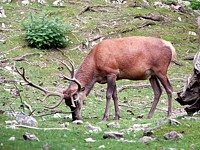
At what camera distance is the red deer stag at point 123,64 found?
38.8 feet

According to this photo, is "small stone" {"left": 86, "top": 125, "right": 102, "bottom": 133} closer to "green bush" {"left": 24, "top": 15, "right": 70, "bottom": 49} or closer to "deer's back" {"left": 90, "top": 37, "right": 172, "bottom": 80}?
"deer's back" {"left": 90, "top": 37, "right": 172, "bottom": 80}

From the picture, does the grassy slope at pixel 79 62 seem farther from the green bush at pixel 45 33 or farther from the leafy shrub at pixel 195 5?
the leafy shrub at pixel 195 5

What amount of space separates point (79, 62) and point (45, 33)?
1253 millimetres

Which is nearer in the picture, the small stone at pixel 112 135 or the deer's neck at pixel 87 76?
the small stone at pixel 112 135

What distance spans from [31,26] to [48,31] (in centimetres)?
56

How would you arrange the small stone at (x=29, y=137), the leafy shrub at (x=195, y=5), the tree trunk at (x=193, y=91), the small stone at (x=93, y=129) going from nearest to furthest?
the small stone at (x=29, y=137), the small stone at (x=93, y=129), the tree trunk at (x=193, y=91), the leafy shrub at (x=195, y=5)

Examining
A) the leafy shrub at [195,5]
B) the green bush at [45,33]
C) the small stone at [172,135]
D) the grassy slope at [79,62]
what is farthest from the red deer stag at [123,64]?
the leafy shrub at [195,5]

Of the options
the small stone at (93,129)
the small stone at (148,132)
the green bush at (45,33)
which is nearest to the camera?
the small stone at (148,132)

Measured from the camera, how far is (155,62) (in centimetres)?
1227

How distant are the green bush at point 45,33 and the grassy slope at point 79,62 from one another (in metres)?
0.23

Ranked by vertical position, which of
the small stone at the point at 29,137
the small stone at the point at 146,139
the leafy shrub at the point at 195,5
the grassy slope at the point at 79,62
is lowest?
the leafy shrub at the point at 195,5

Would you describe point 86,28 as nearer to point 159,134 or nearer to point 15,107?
point 15,107

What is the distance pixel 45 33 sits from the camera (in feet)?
57.1

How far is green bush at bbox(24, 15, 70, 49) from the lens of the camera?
17.5 meters
